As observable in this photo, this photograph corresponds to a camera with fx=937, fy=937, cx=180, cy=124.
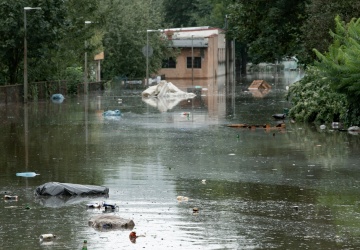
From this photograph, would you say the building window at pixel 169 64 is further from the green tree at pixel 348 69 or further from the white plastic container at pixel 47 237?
the white plastic container at pixel 47 237

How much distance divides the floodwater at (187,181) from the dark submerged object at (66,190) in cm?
24

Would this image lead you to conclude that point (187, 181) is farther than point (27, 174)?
No

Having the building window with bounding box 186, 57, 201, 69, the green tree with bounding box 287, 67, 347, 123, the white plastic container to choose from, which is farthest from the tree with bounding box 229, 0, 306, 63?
the building window with bounding box 186, 57, 201, 69

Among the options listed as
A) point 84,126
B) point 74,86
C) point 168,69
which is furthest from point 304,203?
point 168,69

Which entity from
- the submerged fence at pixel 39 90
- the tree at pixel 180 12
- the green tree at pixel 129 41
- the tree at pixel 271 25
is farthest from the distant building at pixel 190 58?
the tree at pixel 271 25

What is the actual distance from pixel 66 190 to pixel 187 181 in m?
2.91

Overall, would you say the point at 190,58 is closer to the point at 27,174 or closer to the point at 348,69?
the point at 348,69

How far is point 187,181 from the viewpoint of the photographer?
19219 millimetres

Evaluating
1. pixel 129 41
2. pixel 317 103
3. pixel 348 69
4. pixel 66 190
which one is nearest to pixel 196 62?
pixel 129 41

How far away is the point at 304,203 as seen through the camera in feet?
53.7

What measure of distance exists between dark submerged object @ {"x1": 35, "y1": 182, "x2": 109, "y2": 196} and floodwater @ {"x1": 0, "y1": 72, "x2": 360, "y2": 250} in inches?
9.4

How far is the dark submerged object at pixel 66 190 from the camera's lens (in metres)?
17.3

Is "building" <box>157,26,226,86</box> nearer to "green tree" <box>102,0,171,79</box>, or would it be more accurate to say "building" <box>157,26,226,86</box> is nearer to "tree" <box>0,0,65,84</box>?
"green tree" <box>102,0,171,79</box>

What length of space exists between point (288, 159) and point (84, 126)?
11.9 meters
